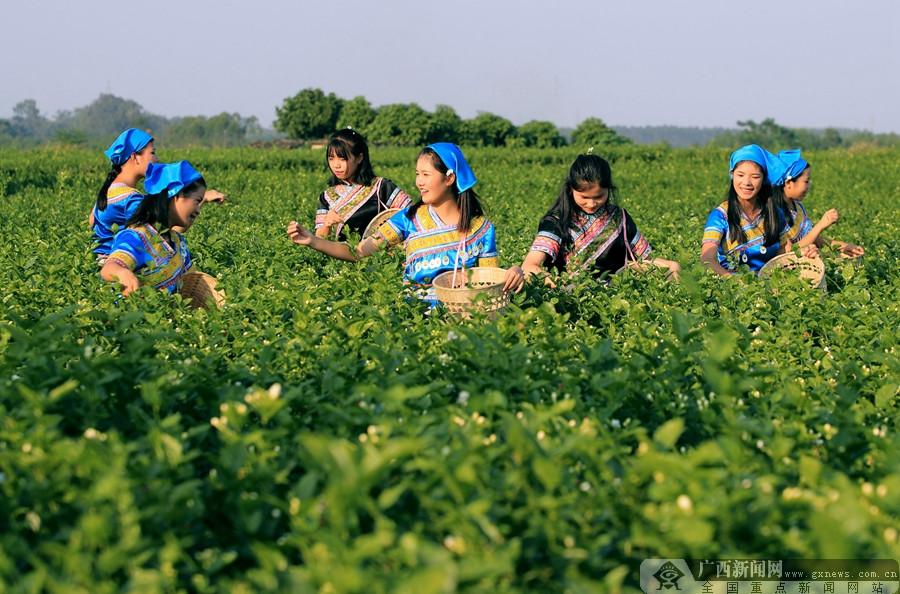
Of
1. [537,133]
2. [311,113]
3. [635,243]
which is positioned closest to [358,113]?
[311,113]

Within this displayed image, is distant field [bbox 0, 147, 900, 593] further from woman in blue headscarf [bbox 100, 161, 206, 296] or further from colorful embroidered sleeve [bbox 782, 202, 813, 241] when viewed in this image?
A: colorful embroidered sleeve [bbox 782, 202, 813, 241]

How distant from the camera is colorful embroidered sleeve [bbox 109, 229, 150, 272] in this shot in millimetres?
5156

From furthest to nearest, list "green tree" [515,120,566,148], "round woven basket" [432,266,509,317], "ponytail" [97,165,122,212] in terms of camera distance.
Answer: "green tree" [515,120,566,148] < "ponytail" [97,165,122,212] < "round woven basket" [432,266,509,317]

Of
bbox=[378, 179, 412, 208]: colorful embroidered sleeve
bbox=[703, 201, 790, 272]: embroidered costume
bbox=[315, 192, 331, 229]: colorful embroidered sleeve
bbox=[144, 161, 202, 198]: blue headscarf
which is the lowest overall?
bbox=[703, 201, 790, 272]: embroidered costume

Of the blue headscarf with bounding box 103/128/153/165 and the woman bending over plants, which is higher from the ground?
the blue headscarf with bounding box 103/128/153/165

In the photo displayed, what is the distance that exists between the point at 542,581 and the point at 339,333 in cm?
192

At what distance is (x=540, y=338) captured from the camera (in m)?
3.86


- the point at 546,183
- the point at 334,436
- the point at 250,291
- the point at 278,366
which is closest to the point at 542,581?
the point at 334,436

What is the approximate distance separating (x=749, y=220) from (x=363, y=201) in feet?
9.43

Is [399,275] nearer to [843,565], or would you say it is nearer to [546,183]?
[843,565]

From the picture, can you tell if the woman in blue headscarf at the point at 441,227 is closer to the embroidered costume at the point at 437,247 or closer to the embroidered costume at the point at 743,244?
the embroidered costume at the point at 437,247

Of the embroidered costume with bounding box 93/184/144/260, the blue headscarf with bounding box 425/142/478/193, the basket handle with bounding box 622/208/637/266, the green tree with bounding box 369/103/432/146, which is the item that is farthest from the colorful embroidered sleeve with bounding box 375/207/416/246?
the green tree with bounding box 369/103/432/146

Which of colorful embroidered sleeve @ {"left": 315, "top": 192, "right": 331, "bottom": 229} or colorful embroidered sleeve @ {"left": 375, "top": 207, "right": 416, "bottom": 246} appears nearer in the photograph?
colorful embroidered sleeve @ {"left": 375, "top": 207, "right": 416, "bottom": 246}

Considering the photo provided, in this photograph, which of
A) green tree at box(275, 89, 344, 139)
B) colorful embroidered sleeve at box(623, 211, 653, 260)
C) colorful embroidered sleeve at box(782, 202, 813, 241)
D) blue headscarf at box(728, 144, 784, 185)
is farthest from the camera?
green tree at box(275, 89, 344, 139)
